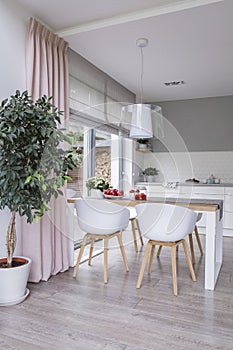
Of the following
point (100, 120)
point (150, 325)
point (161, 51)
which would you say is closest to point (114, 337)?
point (150, 325)

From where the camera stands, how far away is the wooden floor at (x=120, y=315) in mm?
1758

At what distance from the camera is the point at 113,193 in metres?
2.79

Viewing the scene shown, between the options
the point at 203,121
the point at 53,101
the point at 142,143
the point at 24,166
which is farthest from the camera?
the point at 203,121

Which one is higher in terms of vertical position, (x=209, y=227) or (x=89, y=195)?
(x=89, y=195)

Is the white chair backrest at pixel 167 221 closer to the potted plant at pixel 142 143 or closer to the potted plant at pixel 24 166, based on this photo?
the potted plant at pixel 24 166

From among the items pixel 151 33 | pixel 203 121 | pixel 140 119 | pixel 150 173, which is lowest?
pixel 150 173

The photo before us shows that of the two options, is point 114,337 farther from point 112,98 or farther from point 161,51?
point 112,98

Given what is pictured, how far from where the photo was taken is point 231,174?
544 centimetres

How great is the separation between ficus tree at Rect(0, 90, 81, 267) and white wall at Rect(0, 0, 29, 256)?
0.31 metres

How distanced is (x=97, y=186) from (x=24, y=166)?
818 mm

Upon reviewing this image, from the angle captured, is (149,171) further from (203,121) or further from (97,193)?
(203,121)

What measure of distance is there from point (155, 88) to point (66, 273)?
344 cm

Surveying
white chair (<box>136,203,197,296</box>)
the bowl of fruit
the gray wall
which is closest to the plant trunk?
the bowl of fruit

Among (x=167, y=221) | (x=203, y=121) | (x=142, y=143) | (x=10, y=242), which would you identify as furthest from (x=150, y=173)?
(x=203, y=121)
